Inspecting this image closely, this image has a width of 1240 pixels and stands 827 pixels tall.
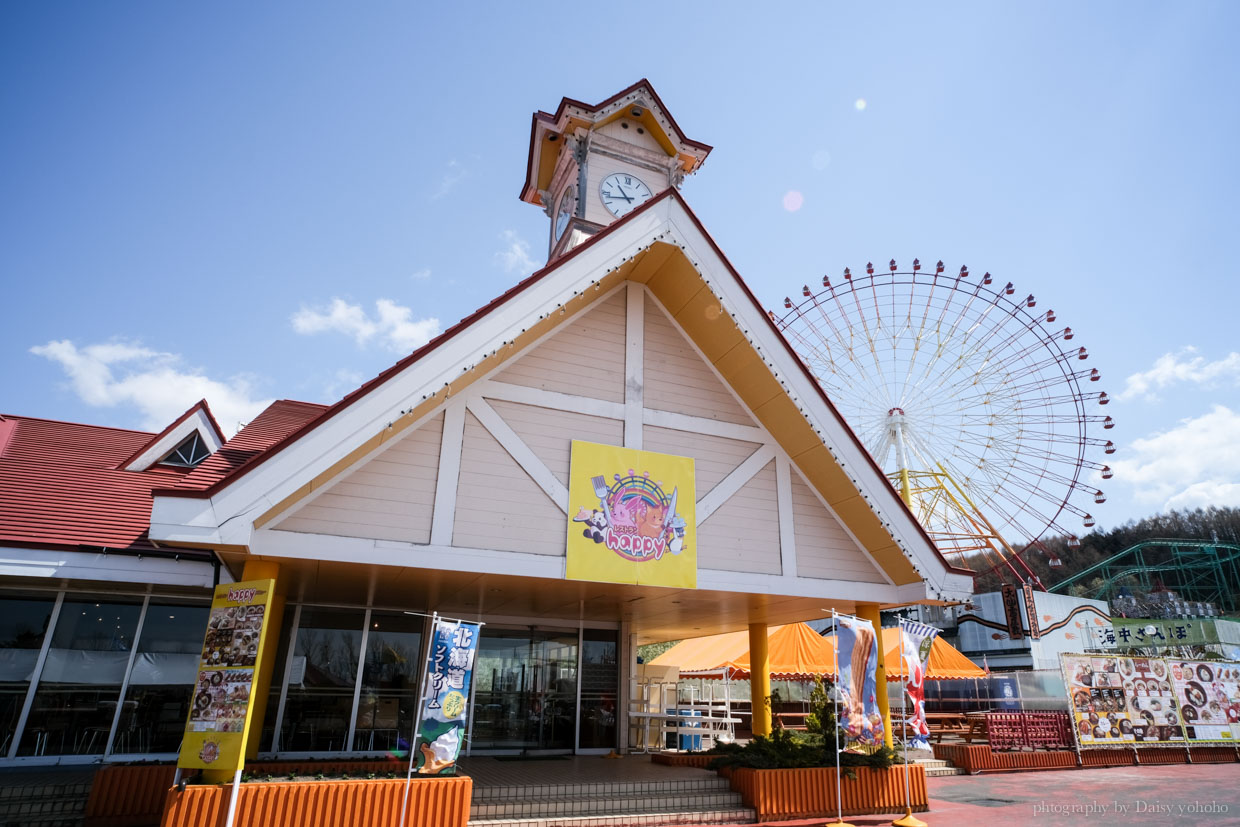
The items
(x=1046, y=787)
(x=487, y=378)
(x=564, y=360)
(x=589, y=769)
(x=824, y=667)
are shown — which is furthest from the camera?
(x=824, y=667)

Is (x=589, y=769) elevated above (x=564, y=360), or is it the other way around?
(x=564, y=360)

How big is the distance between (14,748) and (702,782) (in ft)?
33.3

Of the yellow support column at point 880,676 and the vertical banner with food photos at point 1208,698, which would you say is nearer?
the yellow support column at point 880,676

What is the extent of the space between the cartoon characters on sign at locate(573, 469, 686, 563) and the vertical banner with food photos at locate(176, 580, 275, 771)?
13.0 feet

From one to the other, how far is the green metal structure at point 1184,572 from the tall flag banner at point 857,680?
64321 mm

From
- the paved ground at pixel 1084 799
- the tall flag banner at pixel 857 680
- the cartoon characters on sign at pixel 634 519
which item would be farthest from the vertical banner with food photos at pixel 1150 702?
the cartoon characters on sign at pixel 634 519

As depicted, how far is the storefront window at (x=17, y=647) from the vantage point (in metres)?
9.99

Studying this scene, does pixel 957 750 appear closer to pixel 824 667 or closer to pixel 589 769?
pixel 824 667

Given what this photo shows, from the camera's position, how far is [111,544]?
9531mm

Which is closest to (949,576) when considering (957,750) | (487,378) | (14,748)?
(487,378)

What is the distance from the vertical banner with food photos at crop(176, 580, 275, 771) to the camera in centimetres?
709

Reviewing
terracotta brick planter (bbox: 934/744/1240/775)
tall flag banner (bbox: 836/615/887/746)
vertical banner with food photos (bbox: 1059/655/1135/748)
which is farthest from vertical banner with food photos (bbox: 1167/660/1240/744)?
tall flag banner (bbox: 836/615/887/746)

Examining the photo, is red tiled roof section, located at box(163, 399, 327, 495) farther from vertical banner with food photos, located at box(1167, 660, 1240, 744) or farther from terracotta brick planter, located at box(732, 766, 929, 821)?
vertical banner with food photos, located at box(1167, 660, 1240, 744)

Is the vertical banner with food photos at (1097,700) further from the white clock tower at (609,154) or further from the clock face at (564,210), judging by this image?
the clock face at (564,210)
